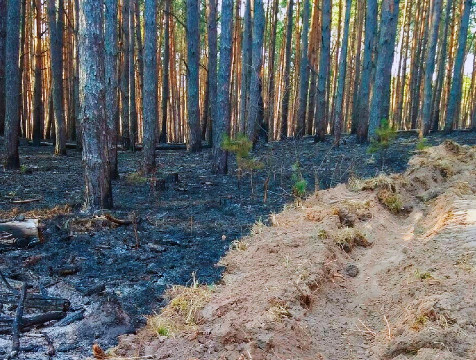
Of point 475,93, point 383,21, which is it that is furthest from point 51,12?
point 475,93

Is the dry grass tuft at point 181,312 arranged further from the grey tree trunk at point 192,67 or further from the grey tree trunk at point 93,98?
the grey tree trunk at point 192,67

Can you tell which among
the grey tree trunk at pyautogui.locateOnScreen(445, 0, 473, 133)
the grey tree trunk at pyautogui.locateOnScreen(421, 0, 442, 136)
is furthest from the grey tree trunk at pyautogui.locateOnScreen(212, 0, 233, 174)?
the grey tree trunk at pyautogui.locateOnScreen(445, 0, 473, 133)

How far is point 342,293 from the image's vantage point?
3.77 m

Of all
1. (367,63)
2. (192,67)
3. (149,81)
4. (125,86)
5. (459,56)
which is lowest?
(149,81)

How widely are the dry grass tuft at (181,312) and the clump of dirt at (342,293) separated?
0.08 ft

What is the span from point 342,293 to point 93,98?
4.39 m

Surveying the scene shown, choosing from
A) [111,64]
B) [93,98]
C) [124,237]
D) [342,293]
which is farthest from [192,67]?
[342,293]

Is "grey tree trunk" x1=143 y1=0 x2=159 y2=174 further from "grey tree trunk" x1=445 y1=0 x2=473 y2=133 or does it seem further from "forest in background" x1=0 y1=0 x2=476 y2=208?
"grey tree trunk" x1=445 y1=0 x2=473 y2=133

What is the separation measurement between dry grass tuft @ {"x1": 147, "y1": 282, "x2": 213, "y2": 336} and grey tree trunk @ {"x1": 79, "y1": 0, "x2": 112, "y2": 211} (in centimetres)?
297

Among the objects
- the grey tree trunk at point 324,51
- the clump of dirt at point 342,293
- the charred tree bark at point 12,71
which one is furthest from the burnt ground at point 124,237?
the grey tree trunk at point 324,51

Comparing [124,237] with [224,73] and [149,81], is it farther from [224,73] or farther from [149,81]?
[224,73]

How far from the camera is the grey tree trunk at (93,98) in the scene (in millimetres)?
Answer: 6168

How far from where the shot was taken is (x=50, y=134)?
20.2m

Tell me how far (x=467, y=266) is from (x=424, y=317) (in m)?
0.94
